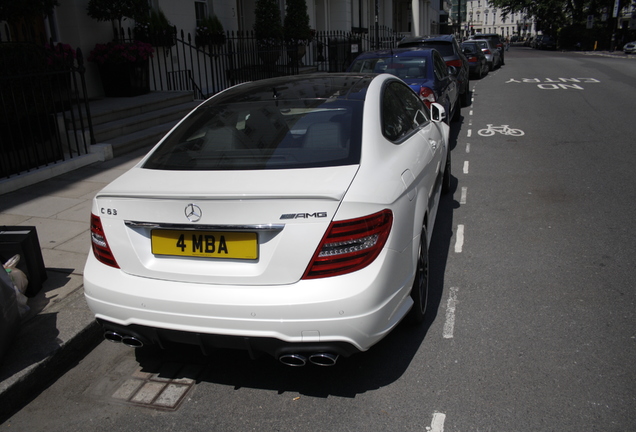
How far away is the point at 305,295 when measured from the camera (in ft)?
9.09

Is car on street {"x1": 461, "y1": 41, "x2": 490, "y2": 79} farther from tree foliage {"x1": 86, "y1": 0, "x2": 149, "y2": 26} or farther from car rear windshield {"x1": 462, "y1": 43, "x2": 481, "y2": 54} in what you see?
tree foliage {"x1": 86, "y1": 0, "x2": 149, "y2": 26}

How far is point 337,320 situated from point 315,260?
1.05 ft

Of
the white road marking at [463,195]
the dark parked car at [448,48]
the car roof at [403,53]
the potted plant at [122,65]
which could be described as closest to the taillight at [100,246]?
the white road marking at [463,195]

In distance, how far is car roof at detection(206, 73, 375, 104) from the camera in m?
3.97

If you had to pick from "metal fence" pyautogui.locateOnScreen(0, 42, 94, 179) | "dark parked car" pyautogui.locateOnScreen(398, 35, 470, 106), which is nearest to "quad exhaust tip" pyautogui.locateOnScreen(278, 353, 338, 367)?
"metal fence" pyautogui.locateOnScreen(0, 42, 94, 179)

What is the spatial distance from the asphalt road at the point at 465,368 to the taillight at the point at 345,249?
2.75ft

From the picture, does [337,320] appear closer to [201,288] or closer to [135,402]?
[201,288]

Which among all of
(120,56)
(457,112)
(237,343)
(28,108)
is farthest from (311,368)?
(457,112)

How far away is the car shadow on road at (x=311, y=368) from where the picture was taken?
10.8 ft

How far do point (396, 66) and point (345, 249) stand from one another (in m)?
7.46

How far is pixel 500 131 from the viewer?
1113cm

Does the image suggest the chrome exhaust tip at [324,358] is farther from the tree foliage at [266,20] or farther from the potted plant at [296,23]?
the potted plant at [296,23]

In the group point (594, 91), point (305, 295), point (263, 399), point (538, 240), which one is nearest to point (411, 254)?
point (305, 295)

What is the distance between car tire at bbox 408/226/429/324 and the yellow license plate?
1.16m
